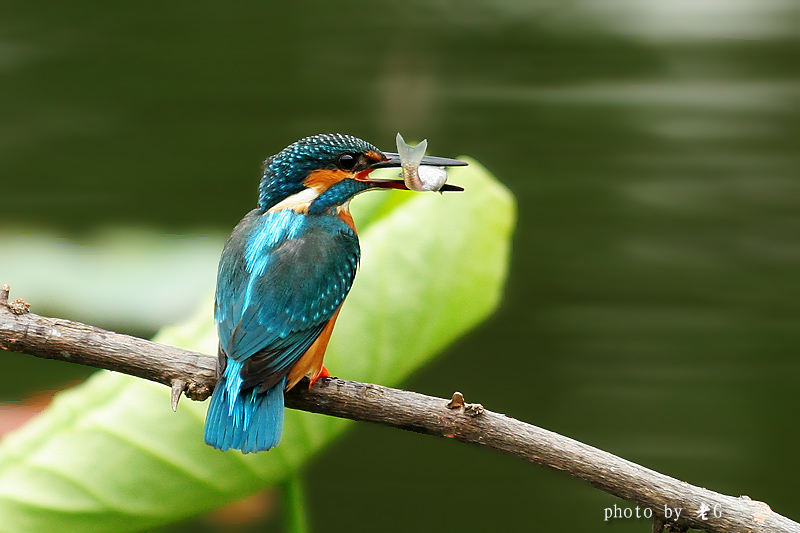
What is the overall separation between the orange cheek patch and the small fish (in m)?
0.17

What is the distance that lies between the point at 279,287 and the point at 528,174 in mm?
2604

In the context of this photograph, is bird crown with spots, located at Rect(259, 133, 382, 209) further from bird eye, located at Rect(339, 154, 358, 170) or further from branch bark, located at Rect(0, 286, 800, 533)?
branch bark, located at Rect(0, 286, 800, 533)

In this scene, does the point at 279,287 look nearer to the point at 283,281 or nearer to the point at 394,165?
the point at 283,281

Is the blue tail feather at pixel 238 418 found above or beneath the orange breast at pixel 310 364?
beneath

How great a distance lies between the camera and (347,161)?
5.82ft

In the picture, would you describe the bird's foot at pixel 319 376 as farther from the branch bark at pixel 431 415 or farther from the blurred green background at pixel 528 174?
the blurred green background at pixel 528 174

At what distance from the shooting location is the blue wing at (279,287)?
5.19 feet

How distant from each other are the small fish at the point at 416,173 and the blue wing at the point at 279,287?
186 mm

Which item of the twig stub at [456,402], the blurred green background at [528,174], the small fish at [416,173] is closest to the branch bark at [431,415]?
the twig stub at [456,402]

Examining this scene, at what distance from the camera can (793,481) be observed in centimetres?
386

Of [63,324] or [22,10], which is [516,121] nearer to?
[22,10]

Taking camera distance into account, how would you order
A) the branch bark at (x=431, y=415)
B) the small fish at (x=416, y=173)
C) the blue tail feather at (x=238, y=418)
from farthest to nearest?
the small fish at (x=416, y=173), the blue tail feather at (x=238, y=418), the branch bark at (x=431, y=415)

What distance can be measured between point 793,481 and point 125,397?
3052 mm

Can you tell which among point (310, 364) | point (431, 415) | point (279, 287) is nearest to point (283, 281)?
point (279, 287)
